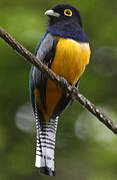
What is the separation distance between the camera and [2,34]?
407cm

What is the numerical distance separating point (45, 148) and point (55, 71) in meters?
0.81

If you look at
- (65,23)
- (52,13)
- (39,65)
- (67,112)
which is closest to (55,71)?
(65,23)

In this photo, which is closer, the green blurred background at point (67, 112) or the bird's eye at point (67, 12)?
the bird's eye at point (67, 12)

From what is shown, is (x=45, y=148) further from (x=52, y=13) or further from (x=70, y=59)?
(x=52, y=13)

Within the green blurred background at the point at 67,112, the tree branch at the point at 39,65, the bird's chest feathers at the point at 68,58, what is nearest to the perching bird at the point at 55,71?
the bird's chest feathers at the point at 68,58

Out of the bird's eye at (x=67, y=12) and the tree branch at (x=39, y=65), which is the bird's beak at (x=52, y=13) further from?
the tree branch at (x=39, y=65)

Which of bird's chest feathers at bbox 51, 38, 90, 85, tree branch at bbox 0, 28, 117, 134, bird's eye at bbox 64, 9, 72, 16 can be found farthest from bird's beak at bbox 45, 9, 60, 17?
tree branch at bbox 0, 28, 117, 134

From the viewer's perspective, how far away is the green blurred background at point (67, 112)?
7.39 metres

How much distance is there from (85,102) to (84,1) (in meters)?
3.74

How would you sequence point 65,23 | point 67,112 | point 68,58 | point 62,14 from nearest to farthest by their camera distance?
point 68,58
point 65,23
point 62,14
point 67,112

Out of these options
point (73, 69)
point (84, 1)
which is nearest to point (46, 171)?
point (73, 69)

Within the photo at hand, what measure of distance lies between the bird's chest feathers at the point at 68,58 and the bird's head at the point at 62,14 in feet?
1.79

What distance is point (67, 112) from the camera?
7992 mm

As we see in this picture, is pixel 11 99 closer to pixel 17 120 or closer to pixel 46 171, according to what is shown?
pixel 17 120
